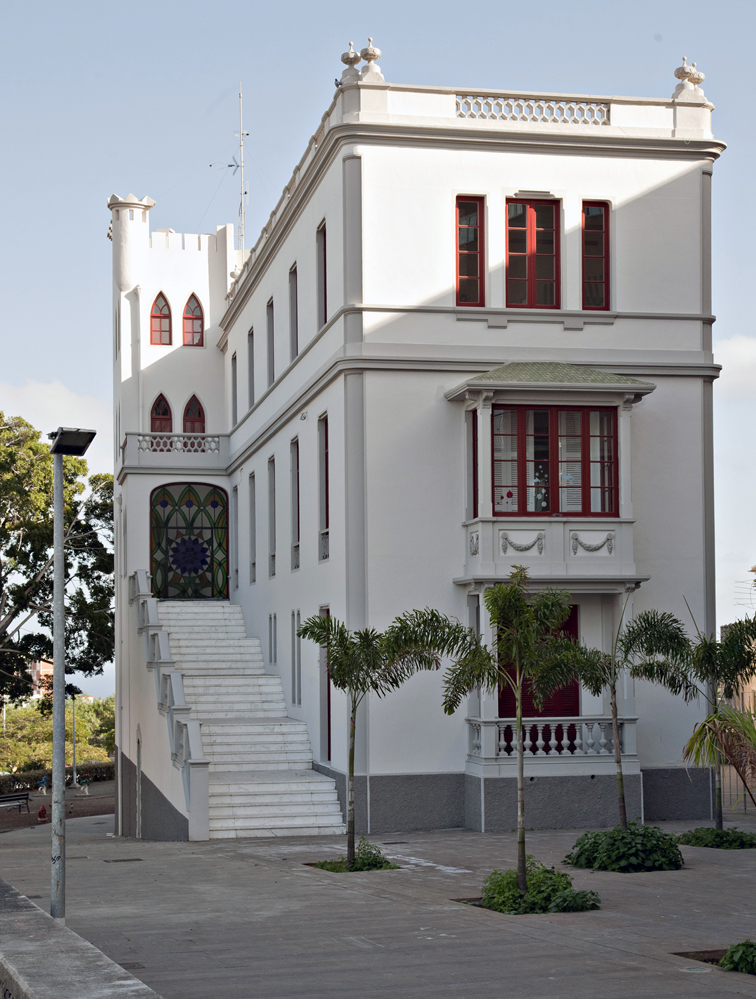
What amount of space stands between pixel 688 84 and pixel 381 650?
12.9m

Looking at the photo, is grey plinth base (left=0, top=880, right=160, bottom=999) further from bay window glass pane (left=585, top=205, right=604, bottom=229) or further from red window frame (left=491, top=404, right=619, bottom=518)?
bay window glass pane (left=585, top=205, right=604, bottom=229)

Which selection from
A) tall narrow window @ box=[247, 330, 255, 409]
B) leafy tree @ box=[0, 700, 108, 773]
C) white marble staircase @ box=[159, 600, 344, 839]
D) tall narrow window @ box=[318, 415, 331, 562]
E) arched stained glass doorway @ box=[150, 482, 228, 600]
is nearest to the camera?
white marble staircase @ box=[159, 600, 344, 839]

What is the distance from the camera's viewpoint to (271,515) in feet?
96.3

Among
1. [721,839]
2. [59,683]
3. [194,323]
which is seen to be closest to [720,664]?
[721,839]

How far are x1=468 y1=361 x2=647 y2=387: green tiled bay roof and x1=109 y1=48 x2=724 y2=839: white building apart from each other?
0.21ft

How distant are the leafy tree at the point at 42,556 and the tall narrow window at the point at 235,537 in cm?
921

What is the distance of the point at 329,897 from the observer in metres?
13.5

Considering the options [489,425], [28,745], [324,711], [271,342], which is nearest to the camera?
[489,425]

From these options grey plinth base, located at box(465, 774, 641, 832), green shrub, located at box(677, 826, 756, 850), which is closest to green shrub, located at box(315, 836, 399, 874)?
grey plinth base, located at box(465, 774, 641, 832)

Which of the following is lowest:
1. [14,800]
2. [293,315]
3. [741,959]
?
[14,800]

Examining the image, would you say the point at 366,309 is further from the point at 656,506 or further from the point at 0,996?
the point at 0,996

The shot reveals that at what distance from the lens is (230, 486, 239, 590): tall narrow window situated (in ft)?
110

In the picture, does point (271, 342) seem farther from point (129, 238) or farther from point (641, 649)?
point (641, 649)

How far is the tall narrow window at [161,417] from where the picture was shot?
35.9 metres
